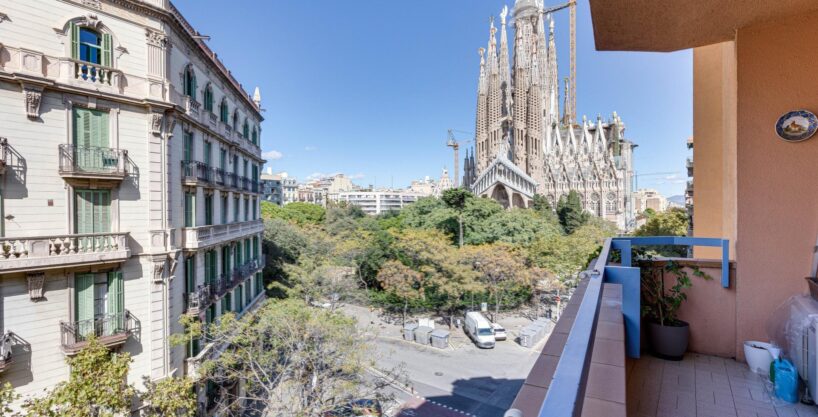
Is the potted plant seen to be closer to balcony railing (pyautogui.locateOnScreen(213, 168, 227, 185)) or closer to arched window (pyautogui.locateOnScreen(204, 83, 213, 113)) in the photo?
balcony railing (pyautogui.locateOnScreen(213, 168, 227, 185))

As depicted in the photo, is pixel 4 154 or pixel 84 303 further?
pixel 84 303

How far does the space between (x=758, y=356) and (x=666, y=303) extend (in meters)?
0.83

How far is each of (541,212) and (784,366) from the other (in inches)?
1425

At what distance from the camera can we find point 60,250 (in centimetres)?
712

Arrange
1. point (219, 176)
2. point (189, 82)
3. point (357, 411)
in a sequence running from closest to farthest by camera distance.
→ point (357, 411) → point (189, 82) → point (219, 176)

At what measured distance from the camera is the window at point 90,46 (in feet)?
24.7

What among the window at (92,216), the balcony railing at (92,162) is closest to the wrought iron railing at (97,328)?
the window at (92,216)

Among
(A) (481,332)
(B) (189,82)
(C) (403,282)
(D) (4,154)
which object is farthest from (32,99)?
(A) (481,332)

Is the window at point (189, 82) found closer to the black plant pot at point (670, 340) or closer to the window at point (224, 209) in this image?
the window at point (224, 209)

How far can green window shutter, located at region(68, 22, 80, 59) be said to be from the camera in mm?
7480

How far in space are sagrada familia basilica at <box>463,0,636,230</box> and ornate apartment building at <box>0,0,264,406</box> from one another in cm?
3869

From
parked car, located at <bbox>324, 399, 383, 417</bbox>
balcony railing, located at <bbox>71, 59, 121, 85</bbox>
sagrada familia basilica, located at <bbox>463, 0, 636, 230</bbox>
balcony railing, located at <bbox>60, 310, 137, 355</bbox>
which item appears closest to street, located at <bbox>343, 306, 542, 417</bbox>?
parked car, located at <bbox>324, 399, 383, 417</bbox>

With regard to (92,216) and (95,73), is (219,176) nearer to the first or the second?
(92,216)

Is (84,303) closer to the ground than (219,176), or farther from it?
closer to the ground
